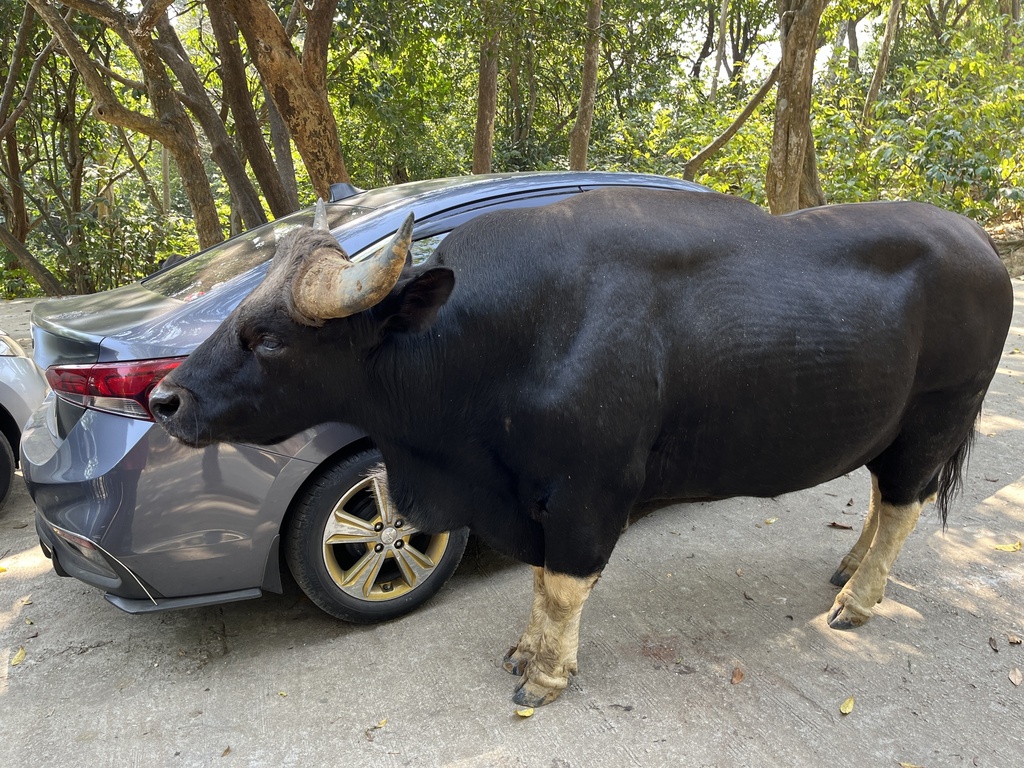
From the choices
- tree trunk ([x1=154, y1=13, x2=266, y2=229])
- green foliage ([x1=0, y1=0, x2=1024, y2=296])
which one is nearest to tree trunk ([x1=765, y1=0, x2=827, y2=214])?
green foliage ([x1=0, y1=0, x2=1024, y2=296])

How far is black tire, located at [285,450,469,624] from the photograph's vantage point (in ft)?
10.7

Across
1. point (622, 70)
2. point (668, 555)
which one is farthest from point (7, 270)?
point (668, 555)

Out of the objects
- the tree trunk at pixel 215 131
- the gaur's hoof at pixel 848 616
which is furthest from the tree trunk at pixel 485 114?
the gaur's hoof at pixel 848 616

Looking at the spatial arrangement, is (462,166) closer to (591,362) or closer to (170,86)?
(170,86)

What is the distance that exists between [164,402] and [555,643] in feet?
5.44

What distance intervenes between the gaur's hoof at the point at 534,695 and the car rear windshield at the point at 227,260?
2.11 metres

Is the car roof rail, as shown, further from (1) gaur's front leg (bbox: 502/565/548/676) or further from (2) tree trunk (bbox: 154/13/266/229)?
(2) tree trunk (bbox: 154/13/266/229)

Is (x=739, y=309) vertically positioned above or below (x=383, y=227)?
below

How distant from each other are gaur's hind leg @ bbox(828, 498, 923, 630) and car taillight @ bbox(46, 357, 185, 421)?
9.80ft

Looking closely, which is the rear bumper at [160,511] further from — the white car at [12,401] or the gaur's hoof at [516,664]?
the white car at [12,401]

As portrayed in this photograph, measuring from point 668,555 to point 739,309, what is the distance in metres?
1.78

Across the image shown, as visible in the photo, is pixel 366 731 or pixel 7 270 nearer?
pixel 366 731

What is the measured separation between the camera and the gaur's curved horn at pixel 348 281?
2.18 meters

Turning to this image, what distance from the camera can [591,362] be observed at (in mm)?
2635
